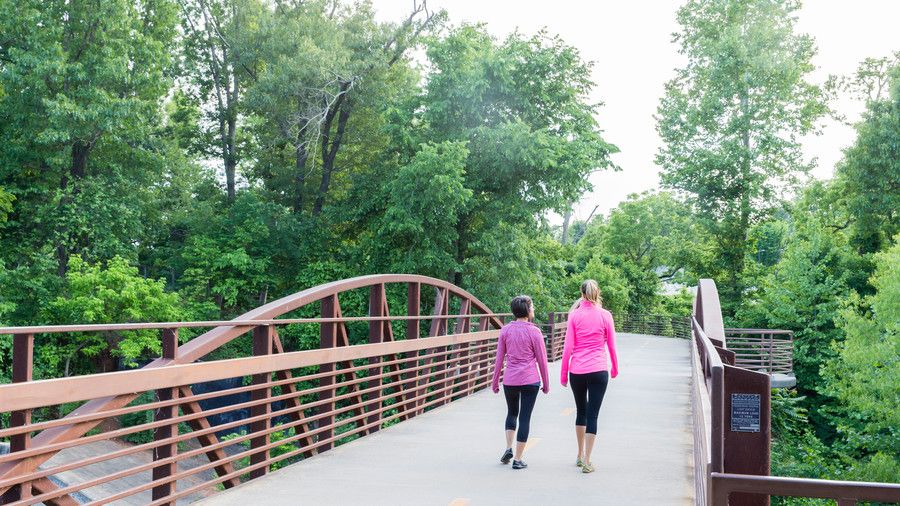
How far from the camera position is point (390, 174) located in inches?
1260

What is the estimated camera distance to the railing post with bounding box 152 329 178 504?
642 cm

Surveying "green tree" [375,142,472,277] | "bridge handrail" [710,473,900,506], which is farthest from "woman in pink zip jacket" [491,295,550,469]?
"green tree" [375,142,472,277]

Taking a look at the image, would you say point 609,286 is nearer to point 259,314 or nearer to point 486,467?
point 486,467

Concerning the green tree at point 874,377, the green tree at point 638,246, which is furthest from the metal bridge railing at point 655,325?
the green tree at point 874,377

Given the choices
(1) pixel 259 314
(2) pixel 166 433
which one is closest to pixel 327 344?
(1) pixel 259 314

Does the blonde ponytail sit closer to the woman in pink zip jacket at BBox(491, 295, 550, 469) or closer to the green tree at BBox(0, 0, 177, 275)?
the woman in pink zip jacket at BBox(491, 295, 550, 469)

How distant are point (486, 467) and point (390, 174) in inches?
944

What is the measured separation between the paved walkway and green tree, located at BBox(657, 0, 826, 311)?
31568mm

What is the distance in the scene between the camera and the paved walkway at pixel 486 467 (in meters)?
7.20

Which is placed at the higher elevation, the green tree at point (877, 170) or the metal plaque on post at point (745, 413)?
the green tree at point (877, 170)

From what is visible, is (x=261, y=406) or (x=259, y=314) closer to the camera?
(x=259, y=314)

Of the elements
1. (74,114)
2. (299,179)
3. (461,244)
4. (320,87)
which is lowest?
(461,244)

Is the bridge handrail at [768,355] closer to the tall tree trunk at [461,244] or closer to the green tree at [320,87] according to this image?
the tall tree trunk at [461,244]

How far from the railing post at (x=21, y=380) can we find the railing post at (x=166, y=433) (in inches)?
48.0
